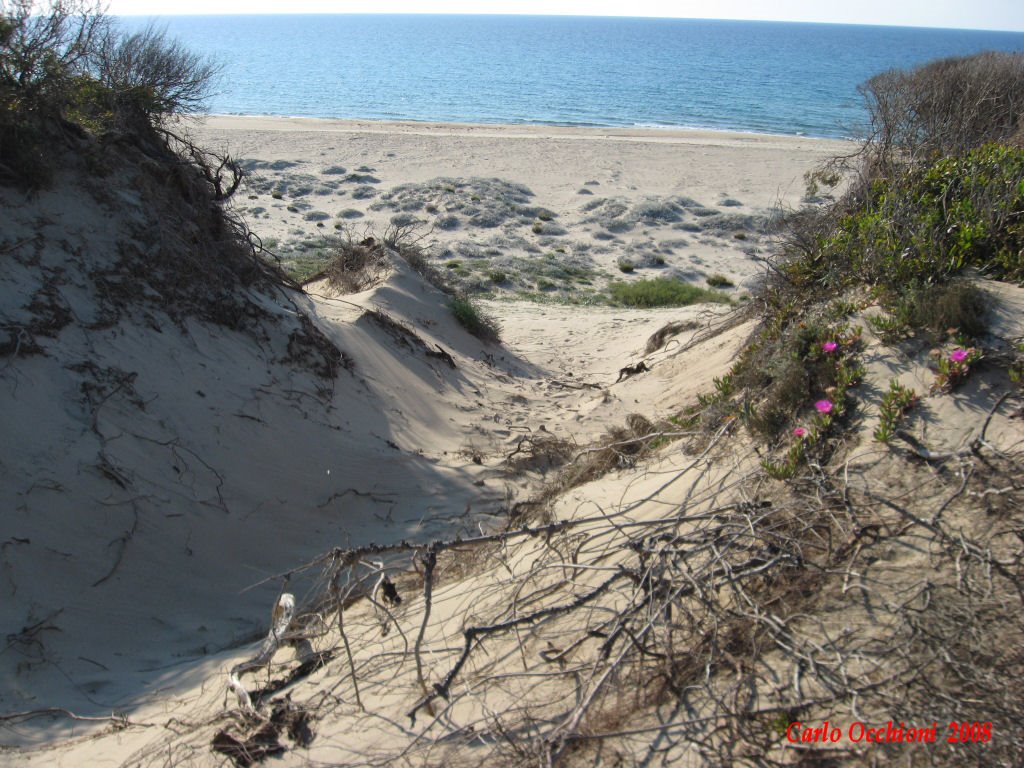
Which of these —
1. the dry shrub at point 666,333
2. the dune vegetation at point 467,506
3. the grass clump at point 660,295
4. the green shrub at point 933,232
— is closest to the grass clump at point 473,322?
the dune vegetation at point 467,506

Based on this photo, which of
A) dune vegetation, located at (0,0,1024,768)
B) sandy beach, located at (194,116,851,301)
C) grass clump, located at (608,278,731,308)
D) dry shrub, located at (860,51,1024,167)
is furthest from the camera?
sandy beach, located at (194,116,851,301)

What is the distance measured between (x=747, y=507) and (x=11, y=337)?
15.6ft

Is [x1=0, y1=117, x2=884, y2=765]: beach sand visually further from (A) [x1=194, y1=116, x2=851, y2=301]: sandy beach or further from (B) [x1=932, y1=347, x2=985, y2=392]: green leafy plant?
(A) [x1=194, y1=116, x2=851, y2=301]: sandy beach

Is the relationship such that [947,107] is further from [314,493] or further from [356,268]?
[314,493]

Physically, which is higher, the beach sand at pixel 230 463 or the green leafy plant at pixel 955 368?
the green leafy plant at pixel 955 368

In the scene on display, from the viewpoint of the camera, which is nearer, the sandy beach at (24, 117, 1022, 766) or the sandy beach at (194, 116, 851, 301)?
the sandy beach at (24, 117, 1022, 766)

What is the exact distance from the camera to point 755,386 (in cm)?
474

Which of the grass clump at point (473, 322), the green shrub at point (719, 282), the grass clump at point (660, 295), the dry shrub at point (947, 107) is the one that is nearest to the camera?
the dry shrub at point (947, 107)

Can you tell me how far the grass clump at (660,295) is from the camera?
13703mm

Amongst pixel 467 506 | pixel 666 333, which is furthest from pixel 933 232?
pixel 666 333

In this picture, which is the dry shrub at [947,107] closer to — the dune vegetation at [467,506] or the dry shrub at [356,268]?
the dune vegetation at [467,506]

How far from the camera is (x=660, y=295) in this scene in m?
13.9

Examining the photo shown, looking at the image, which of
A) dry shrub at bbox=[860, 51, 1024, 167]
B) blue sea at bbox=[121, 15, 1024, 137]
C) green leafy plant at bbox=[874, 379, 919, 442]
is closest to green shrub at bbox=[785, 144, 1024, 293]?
green leafy plant at bbox=[874, 379, 919, 442]

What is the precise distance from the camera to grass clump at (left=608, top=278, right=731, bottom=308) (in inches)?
539
